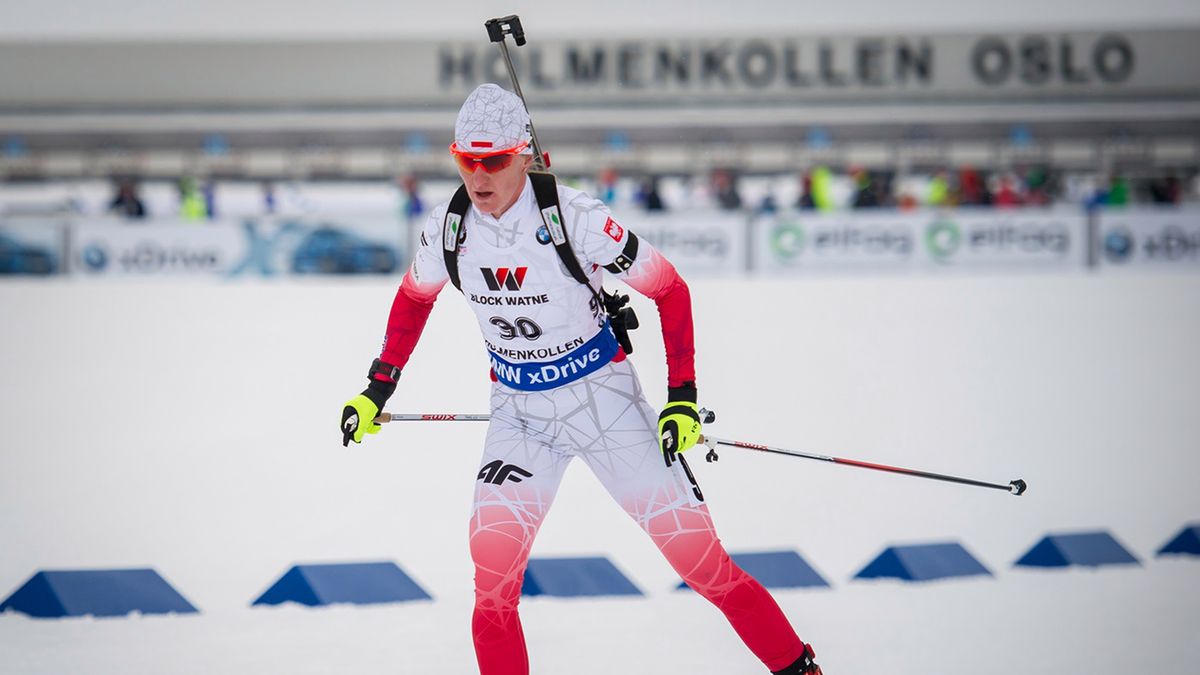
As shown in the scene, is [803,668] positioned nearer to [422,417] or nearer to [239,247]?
[422,417]

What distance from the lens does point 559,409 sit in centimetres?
329

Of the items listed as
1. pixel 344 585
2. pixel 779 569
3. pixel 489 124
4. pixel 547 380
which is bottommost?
pixel 779 569

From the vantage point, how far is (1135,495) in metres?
6.13

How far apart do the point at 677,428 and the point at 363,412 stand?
0.92 metres

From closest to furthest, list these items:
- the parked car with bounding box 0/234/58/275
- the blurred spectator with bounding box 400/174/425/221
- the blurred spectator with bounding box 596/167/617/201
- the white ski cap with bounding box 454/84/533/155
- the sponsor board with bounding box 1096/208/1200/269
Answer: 1. the white ski cap with bounding box 454/84/533/155
2. the parked car with bounding box 0/234/58/275
3. the sponsor board with bounding box 1096/208/1200/269
4. the blurred spectator with bounding box 400/174/425/221
5. the blurred spectator with bounding box 596/167/617/201

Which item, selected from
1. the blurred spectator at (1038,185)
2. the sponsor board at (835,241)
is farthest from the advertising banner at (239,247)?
the blurred spectator at (1038,185)

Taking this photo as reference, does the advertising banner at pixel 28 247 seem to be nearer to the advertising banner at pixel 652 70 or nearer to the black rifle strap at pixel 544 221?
the advertising banner at pixel 652 70

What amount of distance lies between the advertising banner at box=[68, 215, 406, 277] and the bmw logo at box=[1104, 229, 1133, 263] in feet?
29.4

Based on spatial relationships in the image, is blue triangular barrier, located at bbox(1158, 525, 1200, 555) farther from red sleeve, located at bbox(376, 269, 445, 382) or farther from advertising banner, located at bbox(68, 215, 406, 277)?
advertising banner, located at bbox(68, 215, 406, 277)

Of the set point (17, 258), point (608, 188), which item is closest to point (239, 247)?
point (17, 258)

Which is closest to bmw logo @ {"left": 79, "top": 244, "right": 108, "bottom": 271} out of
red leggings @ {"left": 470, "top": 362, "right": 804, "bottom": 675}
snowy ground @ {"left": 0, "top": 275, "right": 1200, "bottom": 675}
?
snowy ground @ {"left": 0, "top": 275, "right": 1200, "bottom": 675}

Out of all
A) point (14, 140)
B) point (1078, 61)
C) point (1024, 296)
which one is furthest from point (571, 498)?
point (14, 140)

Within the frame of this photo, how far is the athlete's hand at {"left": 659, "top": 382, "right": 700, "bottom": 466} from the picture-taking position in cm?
311

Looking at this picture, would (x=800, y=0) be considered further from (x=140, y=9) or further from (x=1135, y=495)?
(x=1135, y=495)
